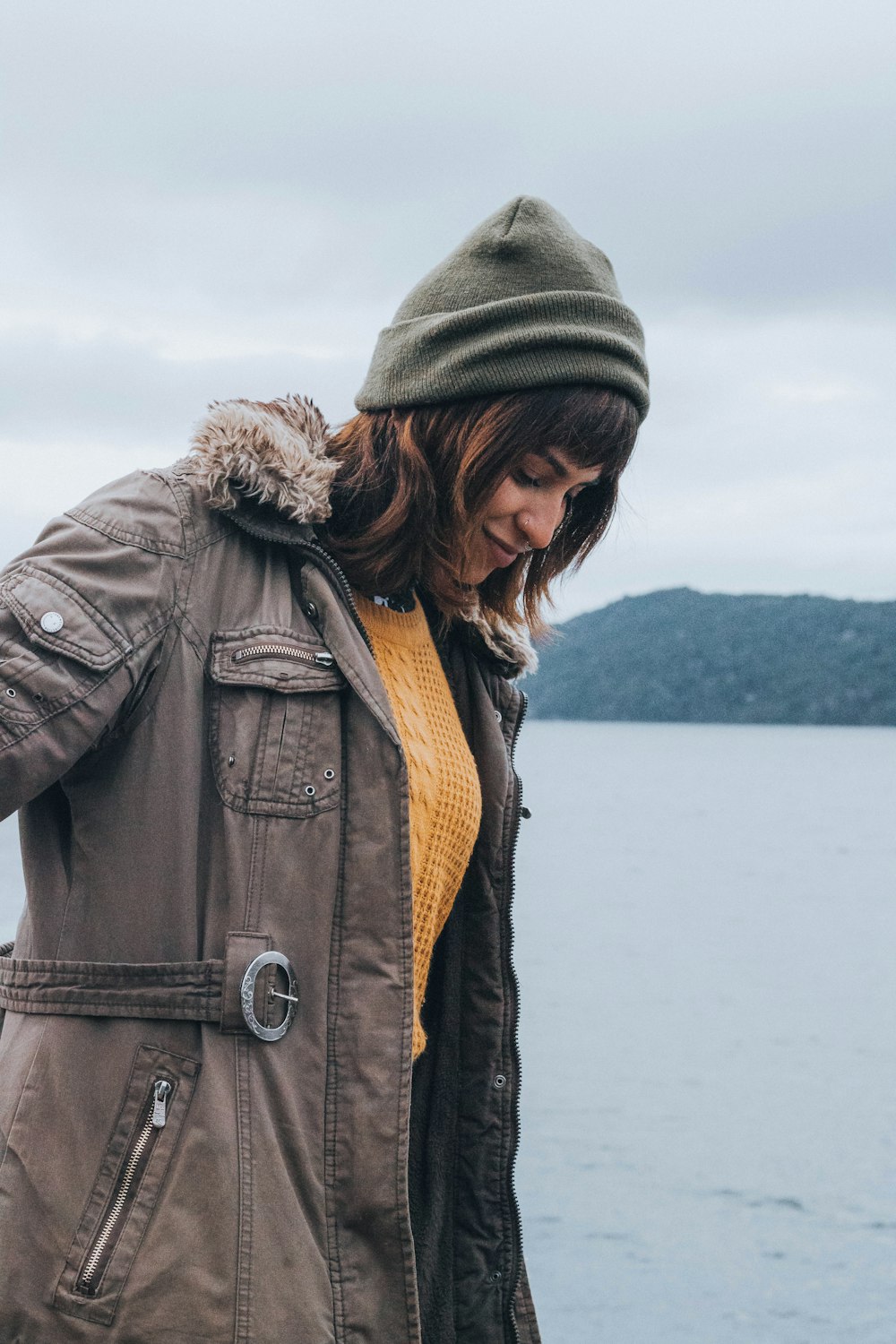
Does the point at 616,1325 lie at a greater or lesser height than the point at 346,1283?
lesser

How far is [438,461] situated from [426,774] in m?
0.41

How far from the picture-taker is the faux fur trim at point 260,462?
5.13ft

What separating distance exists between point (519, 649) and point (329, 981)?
812 mm

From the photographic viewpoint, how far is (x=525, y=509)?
188 centimetres

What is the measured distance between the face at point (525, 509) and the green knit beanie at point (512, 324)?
0.12 meters

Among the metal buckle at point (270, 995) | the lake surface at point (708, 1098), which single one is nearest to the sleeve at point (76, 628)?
the metal buckle at point (270, 995)

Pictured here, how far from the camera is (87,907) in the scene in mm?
1450

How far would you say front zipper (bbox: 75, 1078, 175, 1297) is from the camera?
139cm

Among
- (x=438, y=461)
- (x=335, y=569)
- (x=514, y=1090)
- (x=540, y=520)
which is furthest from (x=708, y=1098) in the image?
(x=335, y=569)

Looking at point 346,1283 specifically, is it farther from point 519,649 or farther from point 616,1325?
point 616,1325

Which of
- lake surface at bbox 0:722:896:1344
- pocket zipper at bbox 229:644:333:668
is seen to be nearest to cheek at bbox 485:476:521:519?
pocket zipper at bbox 229:644:333:668

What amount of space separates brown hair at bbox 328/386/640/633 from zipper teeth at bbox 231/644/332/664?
26 centimetres

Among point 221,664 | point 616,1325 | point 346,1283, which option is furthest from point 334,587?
point 616,1325

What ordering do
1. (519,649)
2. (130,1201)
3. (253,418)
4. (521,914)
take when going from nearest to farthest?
(130,1201) < (253,418) < (519,649) < (521,914)
